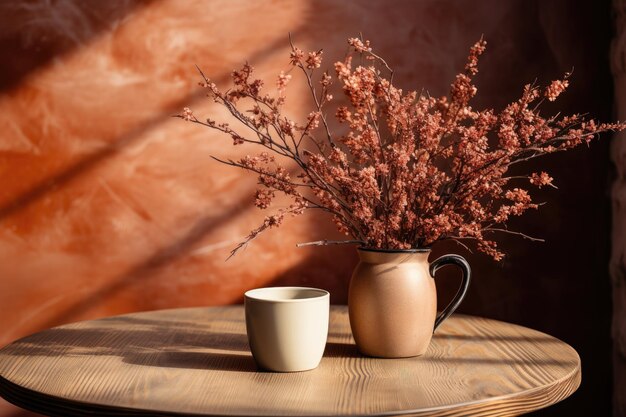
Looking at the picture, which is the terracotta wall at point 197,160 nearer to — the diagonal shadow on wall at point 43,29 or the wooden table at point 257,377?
the diagonal shadow on wall at point 43,29

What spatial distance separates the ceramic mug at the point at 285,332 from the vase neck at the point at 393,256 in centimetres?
15

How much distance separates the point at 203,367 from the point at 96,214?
115 centimetres

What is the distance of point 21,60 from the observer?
2152mm

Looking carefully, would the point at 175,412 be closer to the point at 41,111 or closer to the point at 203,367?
the point at 203,367

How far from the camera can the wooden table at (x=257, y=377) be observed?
3.22ft

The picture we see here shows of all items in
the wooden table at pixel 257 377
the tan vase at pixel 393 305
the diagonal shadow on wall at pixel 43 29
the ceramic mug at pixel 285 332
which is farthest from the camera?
the diagonal shadow on wall at pixel 43 29

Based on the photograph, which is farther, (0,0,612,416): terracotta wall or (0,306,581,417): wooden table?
(0,0,612,416): terracotta wall

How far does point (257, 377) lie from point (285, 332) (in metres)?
0.09

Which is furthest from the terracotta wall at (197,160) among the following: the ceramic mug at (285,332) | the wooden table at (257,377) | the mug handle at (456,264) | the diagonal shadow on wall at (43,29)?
the ceramic mug at (285,332)

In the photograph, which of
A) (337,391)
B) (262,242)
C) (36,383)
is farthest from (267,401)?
(262,242)

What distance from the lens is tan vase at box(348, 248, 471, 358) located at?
4.14ft

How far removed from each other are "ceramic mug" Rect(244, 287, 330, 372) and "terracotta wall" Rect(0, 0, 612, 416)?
108 centimetres

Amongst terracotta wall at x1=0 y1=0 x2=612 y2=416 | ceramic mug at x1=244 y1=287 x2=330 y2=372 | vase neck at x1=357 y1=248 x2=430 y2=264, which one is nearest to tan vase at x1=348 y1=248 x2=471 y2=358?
vase neck at x1=357 y1=248 x2=430 y2=264

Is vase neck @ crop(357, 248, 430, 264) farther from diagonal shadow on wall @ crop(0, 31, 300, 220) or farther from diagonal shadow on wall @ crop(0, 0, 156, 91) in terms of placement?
diagonal shadow on wall @ crop(0, 0, 156, 91)
